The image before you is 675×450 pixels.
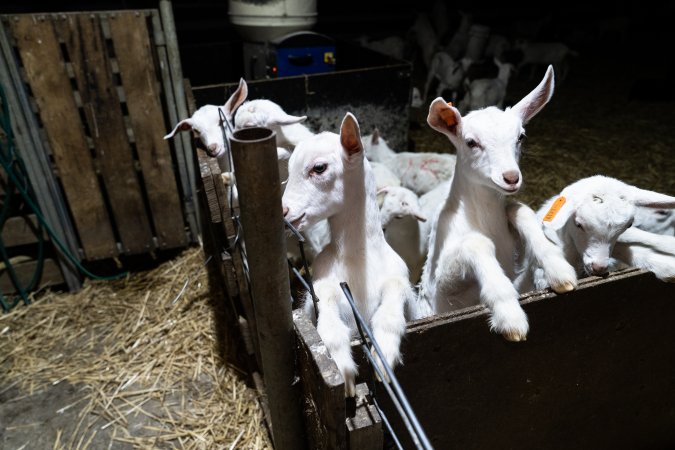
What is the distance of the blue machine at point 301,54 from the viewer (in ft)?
17.6

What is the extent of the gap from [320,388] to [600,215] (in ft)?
5.05

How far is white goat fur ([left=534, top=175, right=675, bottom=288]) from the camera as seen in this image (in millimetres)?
1990

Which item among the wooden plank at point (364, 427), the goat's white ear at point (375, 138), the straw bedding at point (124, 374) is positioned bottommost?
the straw bedding at point (124, 374)

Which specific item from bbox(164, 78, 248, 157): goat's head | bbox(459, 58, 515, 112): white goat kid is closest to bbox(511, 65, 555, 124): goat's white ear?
bbox(164, 78, 248, 157): goat's head

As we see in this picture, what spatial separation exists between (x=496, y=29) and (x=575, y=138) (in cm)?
767

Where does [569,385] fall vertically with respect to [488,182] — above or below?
below

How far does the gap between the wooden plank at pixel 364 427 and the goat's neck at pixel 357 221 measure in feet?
2.63

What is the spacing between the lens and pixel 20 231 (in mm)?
3971

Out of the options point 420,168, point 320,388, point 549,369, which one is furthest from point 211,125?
point 549,369

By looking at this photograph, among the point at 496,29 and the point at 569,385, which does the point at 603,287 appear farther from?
the point at 496,29

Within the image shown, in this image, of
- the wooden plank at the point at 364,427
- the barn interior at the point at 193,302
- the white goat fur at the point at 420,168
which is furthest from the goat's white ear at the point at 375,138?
the wooden plank at the point at 364,427

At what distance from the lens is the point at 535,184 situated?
5340 mm

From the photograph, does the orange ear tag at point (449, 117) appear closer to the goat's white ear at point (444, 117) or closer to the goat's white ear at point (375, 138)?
the goat's white ear at point (444, 117)

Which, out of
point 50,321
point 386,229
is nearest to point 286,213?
point 386,229
